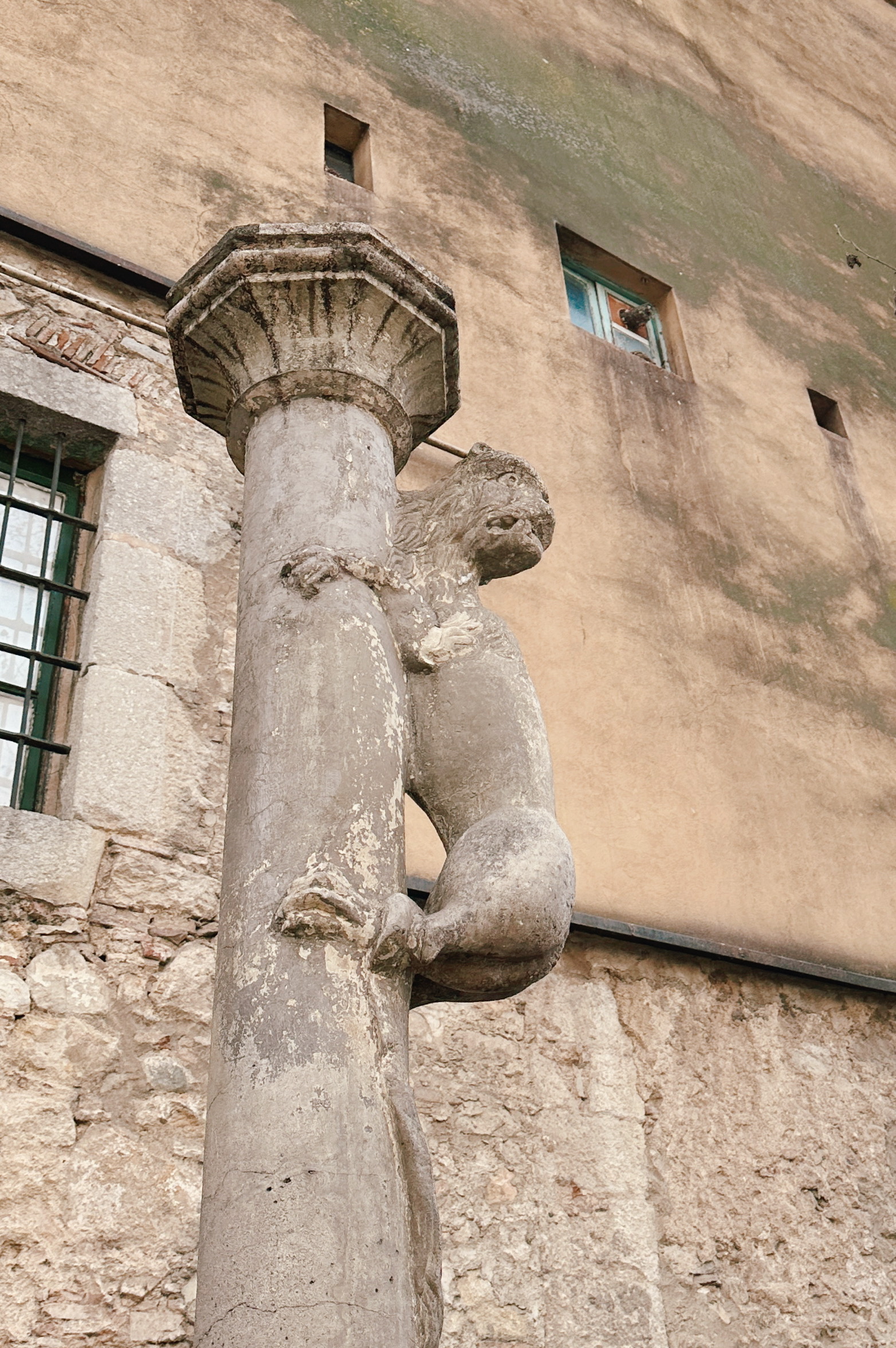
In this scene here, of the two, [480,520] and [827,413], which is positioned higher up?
Result: [827,413]

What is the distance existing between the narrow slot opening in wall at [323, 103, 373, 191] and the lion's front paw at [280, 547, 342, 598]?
15.9 ft

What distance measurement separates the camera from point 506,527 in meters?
2.93

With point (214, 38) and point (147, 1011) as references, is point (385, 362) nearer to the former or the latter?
point (147, 1011)

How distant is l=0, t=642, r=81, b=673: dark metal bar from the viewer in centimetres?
446

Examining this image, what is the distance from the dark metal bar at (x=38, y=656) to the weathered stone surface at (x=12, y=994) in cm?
110

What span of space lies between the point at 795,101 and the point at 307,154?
17.3ft

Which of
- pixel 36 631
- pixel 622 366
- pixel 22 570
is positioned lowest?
pixel 36 631

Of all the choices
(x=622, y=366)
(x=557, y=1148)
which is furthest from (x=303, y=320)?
(x=622, y=366)

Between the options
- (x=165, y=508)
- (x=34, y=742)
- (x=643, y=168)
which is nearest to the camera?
(x=34, y=742)

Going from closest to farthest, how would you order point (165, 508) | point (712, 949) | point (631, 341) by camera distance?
point (165, 508) < point (712, 949) < point (631, 341)

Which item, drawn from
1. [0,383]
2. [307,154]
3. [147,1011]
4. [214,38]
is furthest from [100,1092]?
[214,38]

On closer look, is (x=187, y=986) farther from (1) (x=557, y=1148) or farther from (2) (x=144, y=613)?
(1) (x=557, y=1148)

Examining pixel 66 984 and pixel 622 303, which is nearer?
pixel 66 984

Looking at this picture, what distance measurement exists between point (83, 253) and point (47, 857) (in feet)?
8.26
